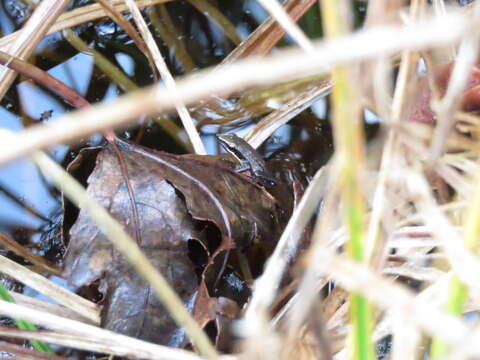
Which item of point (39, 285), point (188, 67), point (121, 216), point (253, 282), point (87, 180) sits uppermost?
point (188, 67)

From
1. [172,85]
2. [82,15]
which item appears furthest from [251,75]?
[82,15]

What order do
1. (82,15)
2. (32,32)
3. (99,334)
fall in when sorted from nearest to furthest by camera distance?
(99,334) < (32,32) < (82,15)

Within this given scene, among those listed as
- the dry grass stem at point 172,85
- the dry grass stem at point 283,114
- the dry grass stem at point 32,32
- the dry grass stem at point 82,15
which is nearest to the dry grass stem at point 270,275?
the dry grass stem at point 172,85

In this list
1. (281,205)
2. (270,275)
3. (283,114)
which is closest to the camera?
(270,275)

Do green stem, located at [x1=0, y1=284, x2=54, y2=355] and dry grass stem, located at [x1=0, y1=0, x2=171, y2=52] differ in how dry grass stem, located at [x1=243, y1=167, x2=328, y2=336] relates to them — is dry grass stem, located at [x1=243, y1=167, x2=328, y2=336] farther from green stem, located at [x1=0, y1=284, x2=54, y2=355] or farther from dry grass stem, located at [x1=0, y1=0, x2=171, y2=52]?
dry grass stem, located at [x1=0, y1=0, x2=171, y2=52]

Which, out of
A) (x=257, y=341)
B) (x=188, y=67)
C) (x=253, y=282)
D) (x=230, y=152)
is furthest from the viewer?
(x=188, y=67)

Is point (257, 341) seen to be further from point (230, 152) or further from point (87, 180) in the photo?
point (230, 152)

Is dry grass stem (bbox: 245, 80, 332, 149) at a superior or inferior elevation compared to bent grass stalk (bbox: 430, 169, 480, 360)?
superior

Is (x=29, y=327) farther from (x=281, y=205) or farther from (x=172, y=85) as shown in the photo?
(x=172, y=85)

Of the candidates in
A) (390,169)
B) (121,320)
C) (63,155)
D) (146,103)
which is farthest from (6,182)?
(146,103)

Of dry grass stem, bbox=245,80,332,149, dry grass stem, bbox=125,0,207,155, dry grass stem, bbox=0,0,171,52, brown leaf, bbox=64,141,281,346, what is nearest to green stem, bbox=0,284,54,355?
brown leaf, bbox=64,141,281,346

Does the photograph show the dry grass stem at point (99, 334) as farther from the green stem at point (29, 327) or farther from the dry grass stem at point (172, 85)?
the dry grass stem at point (172, 85)
